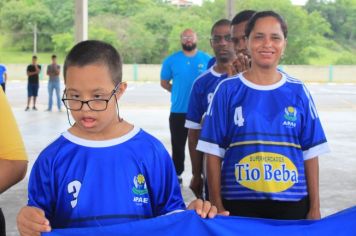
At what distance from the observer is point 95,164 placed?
192 cm

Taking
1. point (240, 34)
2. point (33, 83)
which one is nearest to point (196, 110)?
point (240, 34)

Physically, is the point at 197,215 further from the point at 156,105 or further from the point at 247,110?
the point at 156,105

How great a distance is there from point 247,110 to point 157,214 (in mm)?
724

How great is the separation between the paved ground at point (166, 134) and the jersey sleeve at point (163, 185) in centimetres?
301

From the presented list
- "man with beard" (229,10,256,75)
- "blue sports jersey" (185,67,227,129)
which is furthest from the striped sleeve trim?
"blue sports jersey" (185,67,227,129)

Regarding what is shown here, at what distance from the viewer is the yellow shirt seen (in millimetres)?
2010

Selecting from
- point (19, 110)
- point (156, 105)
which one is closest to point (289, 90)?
point (19, 110)

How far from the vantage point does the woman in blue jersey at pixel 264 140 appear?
255cm

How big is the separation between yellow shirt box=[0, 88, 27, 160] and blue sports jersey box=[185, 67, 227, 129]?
6.11 feet

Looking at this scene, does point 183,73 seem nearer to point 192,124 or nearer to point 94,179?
point 192,124

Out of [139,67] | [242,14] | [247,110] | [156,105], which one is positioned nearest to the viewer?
[247,110]

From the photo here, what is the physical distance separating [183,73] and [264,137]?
3861mm

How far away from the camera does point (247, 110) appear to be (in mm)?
2562

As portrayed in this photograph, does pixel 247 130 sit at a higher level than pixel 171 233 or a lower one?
higher
